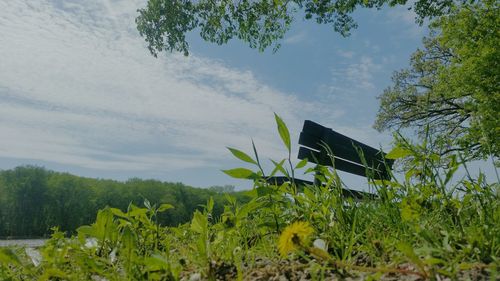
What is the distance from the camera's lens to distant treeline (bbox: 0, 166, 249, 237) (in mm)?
24359

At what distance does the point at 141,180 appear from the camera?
28.9 metres

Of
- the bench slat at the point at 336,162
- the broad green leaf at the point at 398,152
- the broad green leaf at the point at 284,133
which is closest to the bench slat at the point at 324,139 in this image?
the bench slat at the point at 336,162

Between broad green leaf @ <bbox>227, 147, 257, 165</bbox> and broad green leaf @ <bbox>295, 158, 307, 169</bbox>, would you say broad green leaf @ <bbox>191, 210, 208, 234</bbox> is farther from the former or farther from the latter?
broad green leaf @ <bbox>295, 158, 307, 169</bbox>

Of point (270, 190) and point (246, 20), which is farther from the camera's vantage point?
point (246, 20)

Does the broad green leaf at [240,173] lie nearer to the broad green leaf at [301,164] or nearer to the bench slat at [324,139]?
the broad green leaf at [301,164]

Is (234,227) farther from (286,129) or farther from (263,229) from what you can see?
(286,129)

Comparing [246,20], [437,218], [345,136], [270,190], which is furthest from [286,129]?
[246,20]

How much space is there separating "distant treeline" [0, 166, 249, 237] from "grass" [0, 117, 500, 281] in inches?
870

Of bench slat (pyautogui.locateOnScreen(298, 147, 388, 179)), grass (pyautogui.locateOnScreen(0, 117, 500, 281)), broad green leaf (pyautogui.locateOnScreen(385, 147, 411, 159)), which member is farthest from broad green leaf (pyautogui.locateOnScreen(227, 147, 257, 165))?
bench slat (pyautogui.locateOnScreen(298, 147, 388, 179))

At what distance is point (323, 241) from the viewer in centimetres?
124

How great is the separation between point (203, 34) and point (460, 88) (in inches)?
417

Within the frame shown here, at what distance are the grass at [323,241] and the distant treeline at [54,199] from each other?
22.1 metres

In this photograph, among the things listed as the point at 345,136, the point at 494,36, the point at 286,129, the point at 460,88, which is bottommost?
the point at 286,129

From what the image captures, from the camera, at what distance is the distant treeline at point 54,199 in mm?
24359
